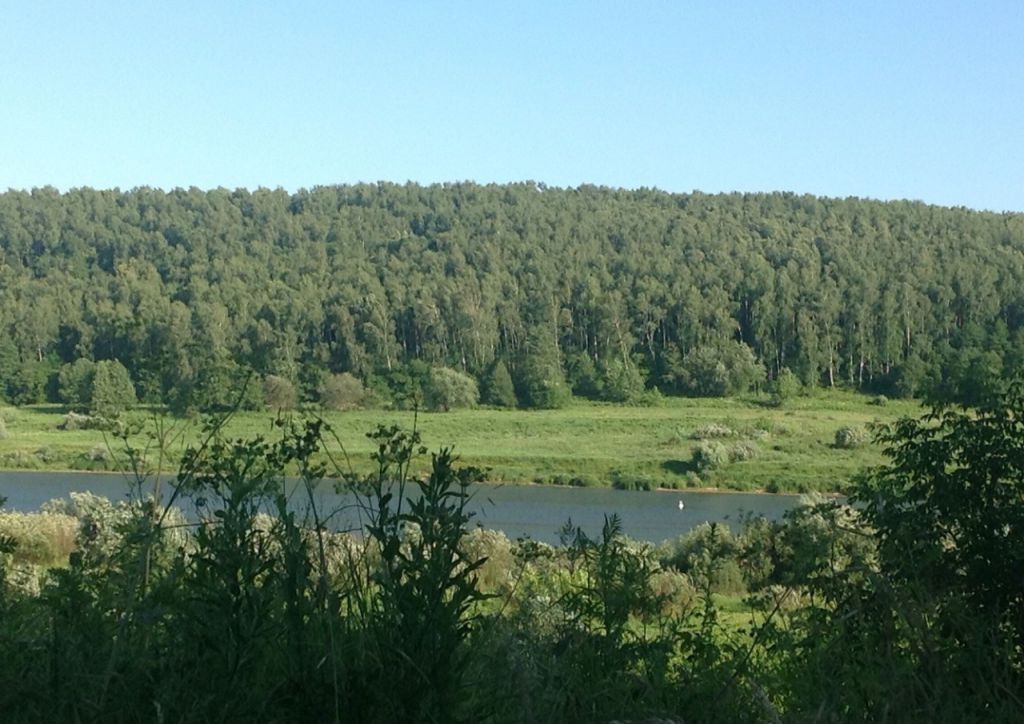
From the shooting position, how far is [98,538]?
12.7ft

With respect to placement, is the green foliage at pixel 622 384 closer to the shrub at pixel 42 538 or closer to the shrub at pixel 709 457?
the shrub at pixel 709 457

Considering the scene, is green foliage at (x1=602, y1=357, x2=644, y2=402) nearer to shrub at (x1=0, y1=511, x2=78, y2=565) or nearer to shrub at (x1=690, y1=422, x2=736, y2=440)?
shrub at (x1=690, y1=422, x2=736, y2=440)

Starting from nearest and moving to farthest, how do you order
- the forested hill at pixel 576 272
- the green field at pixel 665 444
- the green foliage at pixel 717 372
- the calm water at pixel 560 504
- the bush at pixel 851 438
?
the calm water at pixel 560 504, the green field at pixel 665 444, the bush at pixel 851 438, the forested hill at pixel 576 272, the green foliage at pixel 717 372

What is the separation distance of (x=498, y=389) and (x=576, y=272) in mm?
36571

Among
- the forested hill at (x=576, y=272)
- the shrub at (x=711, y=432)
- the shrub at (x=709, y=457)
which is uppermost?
the forested hill at (x=576, y=272)

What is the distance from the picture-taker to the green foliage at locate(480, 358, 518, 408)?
122 feet

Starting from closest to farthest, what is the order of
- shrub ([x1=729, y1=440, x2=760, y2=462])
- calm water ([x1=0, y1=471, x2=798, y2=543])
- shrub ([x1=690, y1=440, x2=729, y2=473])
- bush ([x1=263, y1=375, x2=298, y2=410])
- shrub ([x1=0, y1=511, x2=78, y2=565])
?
1. bush ([x1=263, y1=375, x2=298, y2=410])
2. shrub ([x1=0, y1=511, x2=78, y2=565])
3. calm water ([x1=0, y1=471, x2=798, y2=543])
4. shrub ([x1=690, y1=440, x2=729, y2=473])
5. shrub ([x1=729, y1=440, x2=760, y2=462])

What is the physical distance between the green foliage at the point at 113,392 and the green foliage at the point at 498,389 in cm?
3105

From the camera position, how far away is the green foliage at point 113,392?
3973 millimetres

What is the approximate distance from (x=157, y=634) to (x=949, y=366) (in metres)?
7.27

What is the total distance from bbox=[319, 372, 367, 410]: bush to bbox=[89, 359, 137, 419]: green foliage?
0.70 metres

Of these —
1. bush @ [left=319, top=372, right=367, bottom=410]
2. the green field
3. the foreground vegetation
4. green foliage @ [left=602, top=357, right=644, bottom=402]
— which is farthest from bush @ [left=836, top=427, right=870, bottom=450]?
the foreground vegetation

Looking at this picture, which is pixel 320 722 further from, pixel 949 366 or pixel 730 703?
pixel 949 366

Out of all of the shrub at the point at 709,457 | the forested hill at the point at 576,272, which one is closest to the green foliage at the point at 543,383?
the forested hill at the point at 576,272
